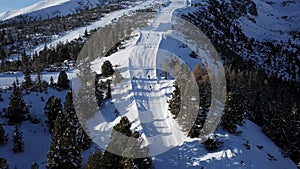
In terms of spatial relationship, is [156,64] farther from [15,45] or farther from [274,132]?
[15,45]

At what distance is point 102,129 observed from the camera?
45312 millimetres

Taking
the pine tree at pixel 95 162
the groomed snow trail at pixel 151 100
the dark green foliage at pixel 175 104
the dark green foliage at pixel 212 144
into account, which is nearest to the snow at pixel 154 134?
the groomed snow trail at pixel 151 100

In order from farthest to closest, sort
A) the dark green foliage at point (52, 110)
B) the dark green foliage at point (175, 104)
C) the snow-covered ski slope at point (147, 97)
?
the dark green foliage at point (52, 110), the dark green foliage at point (175, 104), the snow-covered ski slope at point (147, 97)

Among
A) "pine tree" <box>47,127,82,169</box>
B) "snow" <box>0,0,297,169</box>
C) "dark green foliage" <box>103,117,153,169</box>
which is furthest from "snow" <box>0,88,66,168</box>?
"dark green foliage" <box>103,117,153,169</box>

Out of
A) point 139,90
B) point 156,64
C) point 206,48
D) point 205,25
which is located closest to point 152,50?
point 156,64

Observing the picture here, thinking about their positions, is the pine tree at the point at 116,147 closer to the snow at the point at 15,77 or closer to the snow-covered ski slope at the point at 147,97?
the snow-covered ski slope at the point at 147,97

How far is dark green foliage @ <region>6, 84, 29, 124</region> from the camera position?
46.1m

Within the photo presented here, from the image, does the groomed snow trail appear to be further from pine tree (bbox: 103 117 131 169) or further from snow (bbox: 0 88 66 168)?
snow (bbox: 0 88 66 168)

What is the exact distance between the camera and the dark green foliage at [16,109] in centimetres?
4612

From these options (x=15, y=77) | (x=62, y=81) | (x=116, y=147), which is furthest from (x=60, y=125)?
(x=15, y=77)

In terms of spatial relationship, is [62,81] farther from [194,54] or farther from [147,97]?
[194,54]

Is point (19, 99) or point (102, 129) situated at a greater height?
point (19, 99)

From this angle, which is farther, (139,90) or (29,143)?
(139,90)

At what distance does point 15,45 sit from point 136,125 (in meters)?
115
